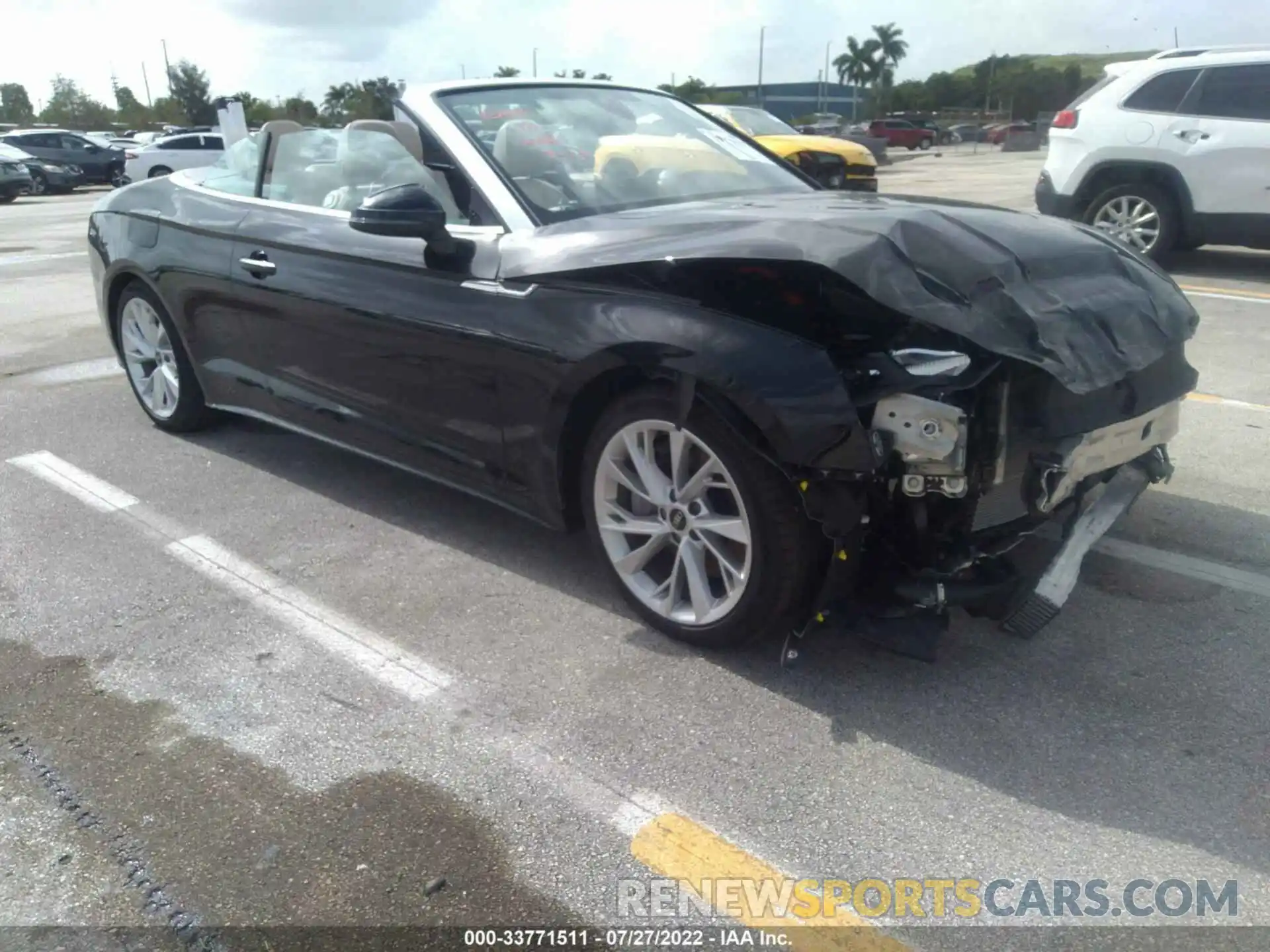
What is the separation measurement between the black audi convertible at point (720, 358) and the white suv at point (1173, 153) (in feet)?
21.0

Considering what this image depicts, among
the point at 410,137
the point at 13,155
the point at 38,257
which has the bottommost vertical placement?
the point at 38,257

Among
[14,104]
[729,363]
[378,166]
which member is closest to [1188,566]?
[729,363]

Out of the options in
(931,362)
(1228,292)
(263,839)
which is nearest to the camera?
(263,839)

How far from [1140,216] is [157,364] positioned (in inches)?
321

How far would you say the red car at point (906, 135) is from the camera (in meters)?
59.8

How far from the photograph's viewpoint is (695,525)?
10.6ft

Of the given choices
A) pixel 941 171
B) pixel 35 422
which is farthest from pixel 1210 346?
pixel 941 171

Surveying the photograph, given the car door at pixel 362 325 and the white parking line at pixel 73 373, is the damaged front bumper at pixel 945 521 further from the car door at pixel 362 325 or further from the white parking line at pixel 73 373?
the white parking line at pixel 73 373

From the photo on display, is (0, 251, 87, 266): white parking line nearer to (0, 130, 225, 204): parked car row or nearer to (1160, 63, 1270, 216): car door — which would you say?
(0, 130, 225, 204): parked car row

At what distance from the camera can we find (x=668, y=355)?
3064 mm

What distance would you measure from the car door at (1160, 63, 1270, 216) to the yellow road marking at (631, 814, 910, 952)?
8712mm

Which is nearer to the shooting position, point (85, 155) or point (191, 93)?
point (85, 155)

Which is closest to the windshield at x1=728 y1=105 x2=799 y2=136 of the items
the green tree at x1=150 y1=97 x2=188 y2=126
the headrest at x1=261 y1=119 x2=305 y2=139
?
the headrest at x1=261 y1=119 x2=305 y2=139

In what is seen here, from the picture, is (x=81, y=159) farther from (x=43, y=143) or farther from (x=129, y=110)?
(x=129, y=110)
